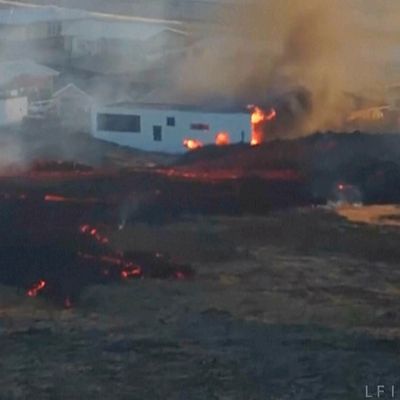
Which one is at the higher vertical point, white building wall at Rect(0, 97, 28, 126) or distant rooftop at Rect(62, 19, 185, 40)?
distant rooftop at Rect(62, 19, 185, 40)

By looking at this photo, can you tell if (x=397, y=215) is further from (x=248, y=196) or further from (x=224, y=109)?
(x=224, y=109)

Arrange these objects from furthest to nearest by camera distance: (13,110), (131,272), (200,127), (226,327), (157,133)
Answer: (13,110), (157,133), (200,127), (131,272), (226,327)

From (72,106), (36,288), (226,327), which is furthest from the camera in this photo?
(72,106)

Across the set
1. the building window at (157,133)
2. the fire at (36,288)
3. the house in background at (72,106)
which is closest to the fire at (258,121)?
the building window at (157,133)

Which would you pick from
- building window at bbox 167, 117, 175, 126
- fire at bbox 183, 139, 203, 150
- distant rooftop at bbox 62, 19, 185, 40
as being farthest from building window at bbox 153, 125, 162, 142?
distant rooftop at bbox 62, 19, 185, 40

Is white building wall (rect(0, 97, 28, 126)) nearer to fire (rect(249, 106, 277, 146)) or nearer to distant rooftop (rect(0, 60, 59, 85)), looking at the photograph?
distant rooftop (rect(0, 60, 59, 85))

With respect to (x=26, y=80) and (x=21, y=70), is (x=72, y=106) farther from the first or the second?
(x=21, y=70)

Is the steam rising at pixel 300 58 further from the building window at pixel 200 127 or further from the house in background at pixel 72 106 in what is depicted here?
the house in background at pixel 72 106

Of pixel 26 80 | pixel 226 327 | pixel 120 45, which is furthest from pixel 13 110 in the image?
pixel 226 327
